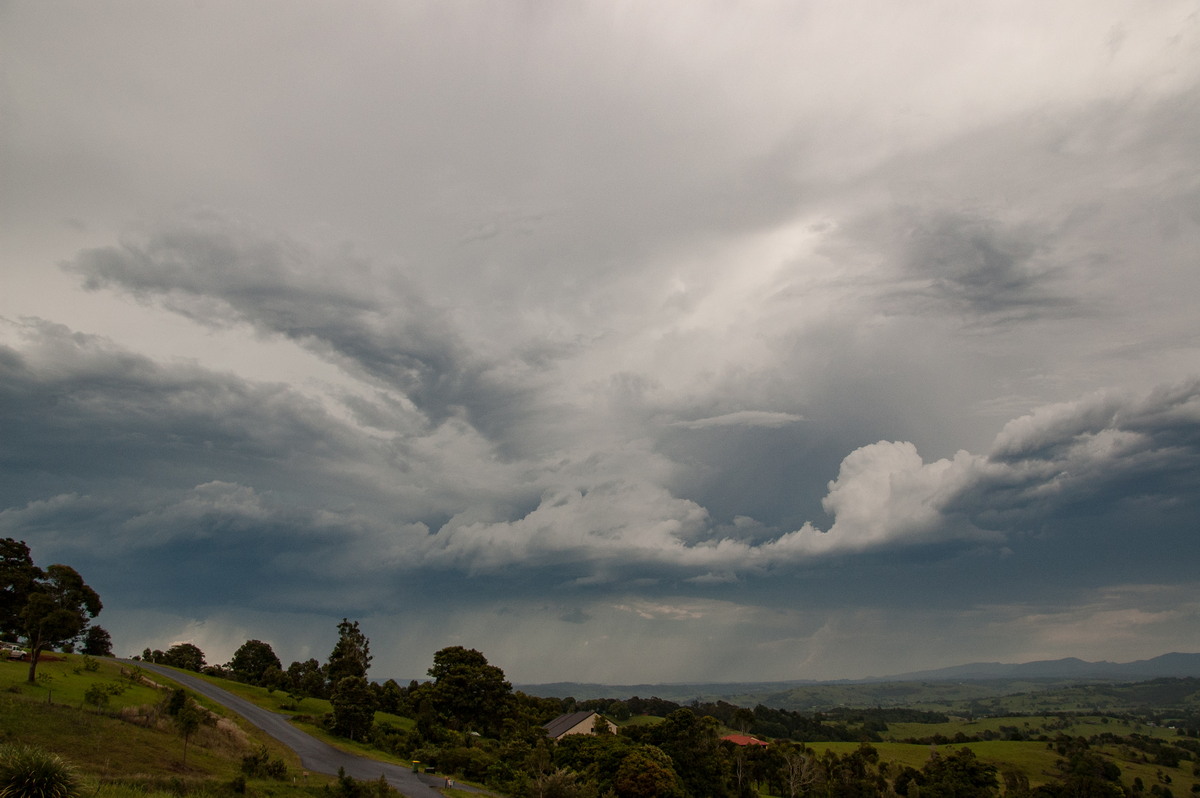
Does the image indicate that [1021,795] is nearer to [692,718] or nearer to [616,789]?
[692,718]

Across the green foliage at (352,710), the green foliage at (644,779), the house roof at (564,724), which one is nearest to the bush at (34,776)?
the green foliage at (644,779)

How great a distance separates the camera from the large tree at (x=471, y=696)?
319ft

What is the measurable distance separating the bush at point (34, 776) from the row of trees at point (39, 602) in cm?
3922

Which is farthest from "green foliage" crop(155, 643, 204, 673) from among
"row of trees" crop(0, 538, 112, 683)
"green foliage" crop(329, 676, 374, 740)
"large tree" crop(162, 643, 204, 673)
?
"green foliage" crop(329, 676, 374, 740)

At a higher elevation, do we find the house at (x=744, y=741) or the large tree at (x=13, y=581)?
the large tree at (x=13, y=581)

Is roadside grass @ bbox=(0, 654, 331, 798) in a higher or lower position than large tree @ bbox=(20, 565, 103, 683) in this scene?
lower

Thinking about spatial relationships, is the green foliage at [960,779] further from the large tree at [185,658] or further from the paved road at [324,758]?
the large tree at [185,658]

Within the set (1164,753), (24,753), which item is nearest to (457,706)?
(24,753)

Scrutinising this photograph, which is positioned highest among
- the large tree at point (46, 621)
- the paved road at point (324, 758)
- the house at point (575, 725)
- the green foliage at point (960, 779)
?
the large tree at point (46, 621)

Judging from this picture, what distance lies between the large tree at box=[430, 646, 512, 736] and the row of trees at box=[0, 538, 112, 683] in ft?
151

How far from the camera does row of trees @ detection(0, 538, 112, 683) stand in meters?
55.8

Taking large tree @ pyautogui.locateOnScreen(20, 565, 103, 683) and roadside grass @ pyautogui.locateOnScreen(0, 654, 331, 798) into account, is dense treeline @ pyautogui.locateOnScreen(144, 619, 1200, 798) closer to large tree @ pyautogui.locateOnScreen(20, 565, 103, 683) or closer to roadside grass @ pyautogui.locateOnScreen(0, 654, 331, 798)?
roadside grass @ pyautogui.locateOnScreen(0, 654, 331, 798)

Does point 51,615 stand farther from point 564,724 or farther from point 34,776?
point 564,724

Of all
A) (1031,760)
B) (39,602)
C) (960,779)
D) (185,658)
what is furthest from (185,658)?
(1031,760)
